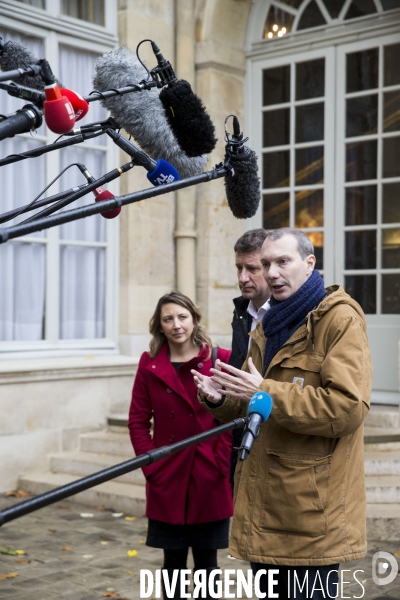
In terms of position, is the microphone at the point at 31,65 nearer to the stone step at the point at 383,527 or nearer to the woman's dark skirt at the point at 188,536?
the woman's dark skirt at the point at 188,536

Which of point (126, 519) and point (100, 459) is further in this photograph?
point (100, 459)

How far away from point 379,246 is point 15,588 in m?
4.61

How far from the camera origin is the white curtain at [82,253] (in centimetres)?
769

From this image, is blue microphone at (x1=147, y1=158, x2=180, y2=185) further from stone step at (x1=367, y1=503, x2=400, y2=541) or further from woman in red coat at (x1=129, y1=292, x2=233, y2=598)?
stone step at (x1=367, y1=503, x2=400, y2=541)

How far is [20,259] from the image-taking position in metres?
7.41

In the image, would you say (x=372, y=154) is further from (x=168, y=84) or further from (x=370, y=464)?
(x=168, y=84)

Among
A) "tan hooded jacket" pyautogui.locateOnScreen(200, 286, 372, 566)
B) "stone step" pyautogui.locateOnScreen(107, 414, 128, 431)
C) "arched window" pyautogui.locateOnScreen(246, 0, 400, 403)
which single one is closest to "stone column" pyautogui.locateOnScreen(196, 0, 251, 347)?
"arched window" pyautogui.locateOnScreen(246, 0, 400, 403)

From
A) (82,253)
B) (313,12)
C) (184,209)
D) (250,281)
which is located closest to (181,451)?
(250,281)

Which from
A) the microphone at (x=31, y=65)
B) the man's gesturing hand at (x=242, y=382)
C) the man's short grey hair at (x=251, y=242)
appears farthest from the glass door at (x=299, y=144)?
the microphone at (x=31, y=65)

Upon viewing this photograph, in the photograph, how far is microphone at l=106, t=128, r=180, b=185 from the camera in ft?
7.23

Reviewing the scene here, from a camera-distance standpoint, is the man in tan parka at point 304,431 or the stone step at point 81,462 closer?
the man in tan parka at point 304,431

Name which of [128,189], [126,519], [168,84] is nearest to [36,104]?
[168,84]

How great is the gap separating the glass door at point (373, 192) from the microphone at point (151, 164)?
5645 mm

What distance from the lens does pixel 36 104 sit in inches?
74.9
